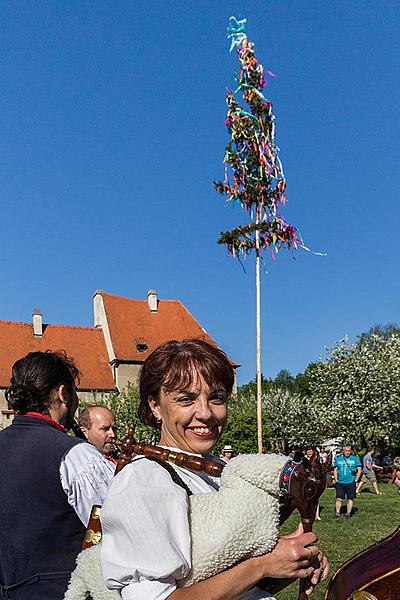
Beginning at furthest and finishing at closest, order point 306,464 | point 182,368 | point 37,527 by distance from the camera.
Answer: point 37,527 → point 182,368 → point 306,464

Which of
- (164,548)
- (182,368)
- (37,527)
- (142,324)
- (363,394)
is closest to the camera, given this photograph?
(164,548)

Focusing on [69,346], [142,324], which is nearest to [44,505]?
[69,346]

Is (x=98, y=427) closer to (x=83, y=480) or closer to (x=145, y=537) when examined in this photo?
(x=83, y=480)

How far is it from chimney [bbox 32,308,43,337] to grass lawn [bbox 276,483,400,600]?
3325cm

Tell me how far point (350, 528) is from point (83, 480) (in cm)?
1120

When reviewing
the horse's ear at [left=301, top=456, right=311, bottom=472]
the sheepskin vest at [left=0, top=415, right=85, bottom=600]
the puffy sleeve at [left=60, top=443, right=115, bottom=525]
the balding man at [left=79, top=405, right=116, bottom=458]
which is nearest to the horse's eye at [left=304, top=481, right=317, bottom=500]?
the horse's ear at [left=301, top=456, right=311, bottom=472]

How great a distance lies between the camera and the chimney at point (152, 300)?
168 feet

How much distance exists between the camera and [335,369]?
36.7 m

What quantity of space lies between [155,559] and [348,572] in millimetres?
765

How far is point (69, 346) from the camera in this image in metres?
47.8

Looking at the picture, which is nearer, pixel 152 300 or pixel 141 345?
pixel 141 345

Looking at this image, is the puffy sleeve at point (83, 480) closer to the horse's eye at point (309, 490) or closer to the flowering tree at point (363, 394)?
the horse's eye at point (309, 490)

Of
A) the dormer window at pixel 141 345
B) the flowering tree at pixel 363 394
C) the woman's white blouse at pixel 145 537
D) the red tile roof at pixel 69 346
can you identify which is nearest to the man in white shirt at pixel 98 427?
the woman's white blouse at pixel 145 537

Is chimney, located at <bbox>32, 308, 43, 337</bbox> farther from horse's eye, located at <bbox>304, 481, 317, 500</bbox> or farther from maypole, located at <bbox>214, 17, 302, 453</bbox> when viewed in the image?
horse's eye, located at <bbox>304, 481, 317, 500</bbox>
